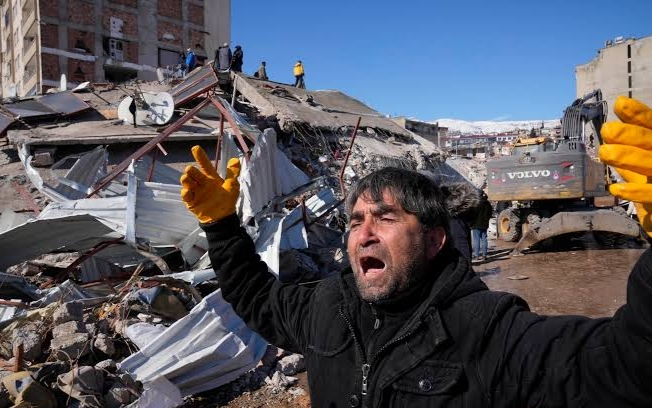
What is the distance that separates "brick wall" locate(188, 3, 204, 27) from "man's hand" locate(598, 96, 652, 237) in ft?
131

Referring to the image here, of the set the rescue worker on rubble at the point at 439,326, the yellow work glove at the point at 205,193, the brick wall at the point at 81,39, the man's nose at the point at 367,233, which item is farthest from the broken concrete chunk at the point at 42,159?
the brick wall at the point at 81,39

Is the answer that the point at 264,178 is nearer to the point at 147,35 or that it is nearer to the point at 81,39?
the point at 81,39

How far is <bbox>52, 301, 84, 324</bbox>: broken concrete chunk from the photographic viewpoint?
3814 mm

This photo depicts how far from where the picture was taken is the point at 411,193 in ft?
5.18

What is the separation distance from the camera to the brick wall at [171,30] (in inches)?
1373

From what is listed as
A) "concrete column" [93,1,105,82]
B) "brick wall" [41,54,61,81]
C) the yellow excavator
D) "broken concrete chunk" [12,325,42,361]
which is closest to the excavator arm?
the yellow excavator

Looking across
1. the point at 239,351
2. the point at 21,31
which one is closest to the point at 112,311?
the point at 239,351

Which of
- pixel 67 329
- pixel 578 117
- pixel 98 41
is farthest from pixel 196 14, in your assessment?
pixel 67 329

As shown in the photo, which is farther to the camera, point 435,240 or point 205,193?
point 205,193

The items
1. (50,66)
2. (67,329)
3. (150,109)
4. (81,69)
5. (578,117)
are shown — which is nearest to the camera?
(67,329)

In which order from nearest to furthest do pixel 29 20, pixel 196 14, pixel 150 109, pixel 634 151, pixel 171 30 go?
1. pixel 634 151
2. pixel 150 109
3. pixel 29 20
4. pixel 171 30
5. pixel 196 14

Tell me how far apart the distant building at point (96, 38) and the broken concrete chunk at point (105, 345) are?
2930cm

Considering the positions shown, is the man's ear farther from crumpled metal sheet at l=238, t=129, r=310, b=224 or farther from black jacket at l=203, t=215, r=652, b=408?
crumpled metal sheet at l=238, t=129, r=310, b=224

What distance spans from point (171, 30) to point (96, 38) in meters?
5.76
